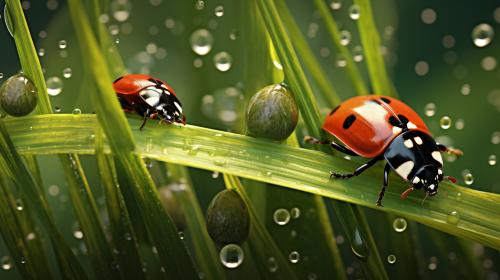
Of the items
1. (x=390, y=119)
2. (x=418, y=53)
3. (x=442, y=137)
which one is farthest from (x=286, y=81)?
(x=418, y=53)

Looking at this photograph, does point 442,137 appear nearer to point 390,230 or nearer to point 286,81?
point 390,230

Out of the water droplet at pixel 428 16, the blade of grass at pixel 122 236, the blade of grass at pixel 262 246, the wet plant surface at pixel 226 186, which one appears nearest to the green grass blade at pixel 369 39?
the wet plant surface at pixel 226 186

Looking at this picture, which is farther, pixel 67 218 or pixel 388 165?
pixel 67 218

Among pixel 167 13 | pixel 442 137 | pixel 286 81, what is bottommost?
pixel 442 137

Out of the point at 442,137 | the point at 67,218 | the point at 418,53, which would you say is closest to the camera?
the point at 67,218

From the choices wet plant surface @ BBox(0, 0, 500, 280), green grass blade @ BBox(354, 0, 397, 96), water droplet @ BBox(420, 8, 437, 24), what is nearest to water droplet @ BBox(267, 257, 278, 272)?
wet plant surface @ BBox(0, 0, 500, 280)

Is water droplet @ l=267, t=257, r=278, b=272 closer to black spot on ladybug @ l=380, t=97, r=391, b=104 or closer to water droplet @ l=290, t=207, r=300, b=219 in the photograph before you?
water droplet @ l=290, t=207, r=300, b=219

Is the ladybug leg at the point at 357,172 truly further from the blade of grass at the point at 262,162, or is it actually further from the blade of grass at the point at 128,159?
the blade of grass at the point at 128,159

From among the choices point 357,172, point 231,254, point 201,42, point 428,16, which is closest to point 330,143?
point 357,172
